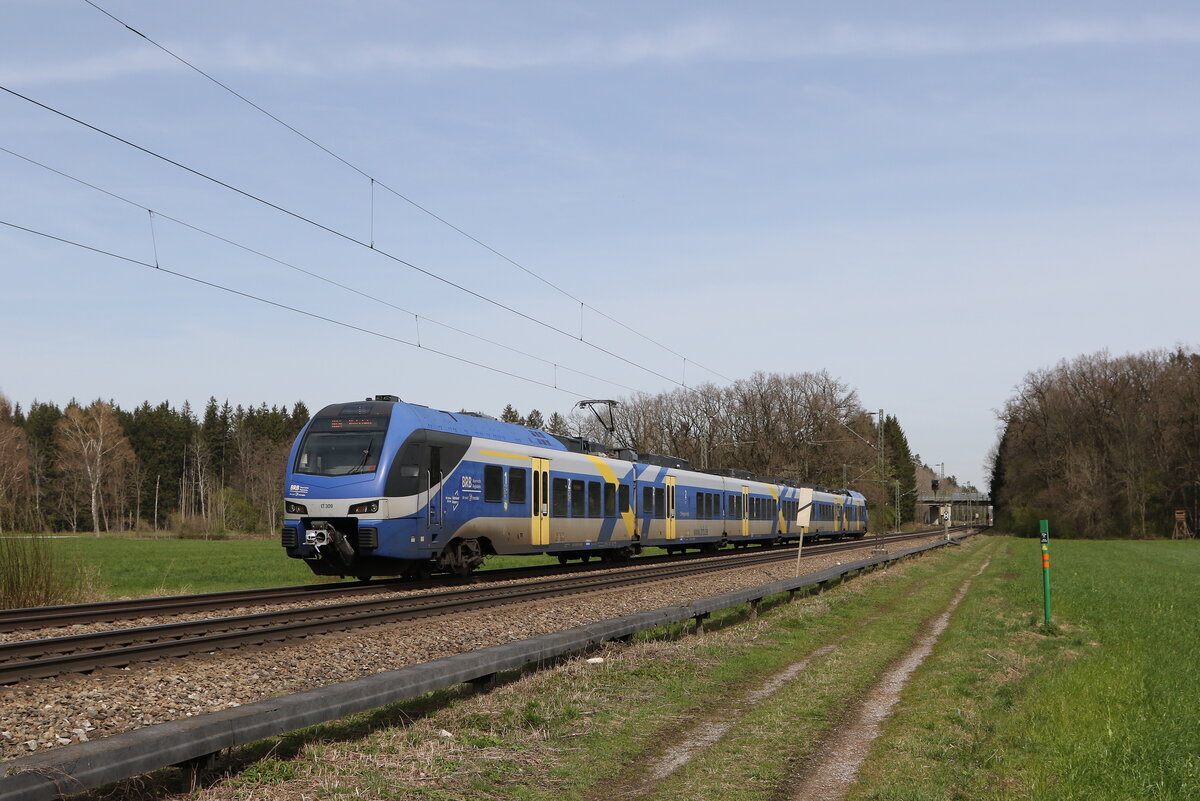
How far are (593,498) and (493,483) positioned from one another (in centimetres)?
652

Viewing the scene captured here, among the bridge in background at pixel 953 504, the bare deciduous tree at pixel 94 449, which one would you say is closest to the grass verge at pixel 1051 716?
the bare deciduous tree at pixel 94 449

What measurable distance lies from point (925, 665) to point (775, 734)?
4952mm

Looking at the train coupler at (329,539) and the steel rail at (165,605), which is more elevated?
the train coupler at (329,539)

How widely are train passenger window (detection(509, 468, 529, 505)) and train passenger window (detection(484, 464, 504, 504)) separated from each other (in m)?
0.49

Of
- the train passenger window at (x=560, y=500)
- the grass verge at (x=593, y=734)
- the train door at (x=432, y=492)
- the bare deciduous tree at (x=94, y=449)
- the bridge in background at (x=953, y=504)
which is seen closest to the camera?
the grass verge at (x=593, y=734)

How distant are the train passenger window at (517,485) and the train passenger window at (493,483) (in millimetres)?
485

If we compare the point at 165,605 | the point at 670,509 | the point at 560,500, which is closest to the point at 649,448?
the point at 670,509

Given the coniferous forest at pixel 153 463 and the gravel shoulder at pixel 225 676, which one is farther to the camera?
the coniferous forest at pixel 153 463

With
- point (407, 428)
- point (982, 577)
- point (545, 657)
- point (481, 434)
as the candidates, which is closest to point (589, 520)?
point (481, 434)

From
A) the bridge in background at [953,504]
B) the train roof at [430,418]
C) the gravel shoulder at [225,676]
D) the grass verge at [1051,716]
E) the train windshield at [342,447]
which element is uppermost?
the train roof at [430,418]

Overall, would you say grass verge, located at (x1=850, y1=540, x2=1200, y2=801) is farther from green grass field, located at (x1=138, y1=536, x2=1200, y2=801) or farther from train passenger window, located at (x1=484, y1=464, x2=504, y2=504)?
train passenger window, located at (x1=484, y1=464, x2=504, y2=504)

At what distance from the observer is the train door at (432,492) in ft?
68.3

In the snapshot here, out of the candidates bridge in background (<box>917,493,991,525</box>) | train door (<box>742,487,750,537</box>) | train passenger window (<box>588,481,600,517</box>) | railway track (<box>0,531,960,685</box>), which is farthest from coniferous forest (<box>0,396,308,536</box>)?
→ bridge in background (<box>917,493,991,525</box>)

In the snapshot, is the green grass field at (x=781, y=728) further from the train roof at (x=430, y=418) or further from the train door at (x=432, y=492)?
the train roof at (x=430, y=418)
